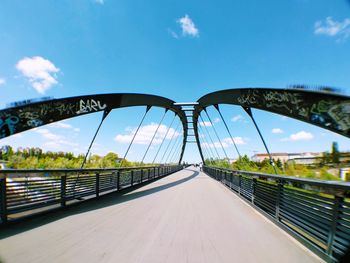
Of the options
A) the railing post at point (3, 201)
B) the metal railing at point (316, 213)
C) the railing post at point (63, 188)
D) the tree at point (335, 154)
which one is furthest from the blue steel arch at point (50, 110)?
the tree at point (335, 154)

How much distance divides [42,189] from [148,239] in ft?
9.30

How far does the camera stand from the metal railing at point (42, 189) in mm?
3670

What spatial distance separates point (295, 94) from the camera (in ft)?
18.1

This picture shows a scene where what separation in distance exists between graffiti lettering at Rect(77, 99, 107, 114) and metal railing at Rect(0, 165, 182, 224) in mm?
2767

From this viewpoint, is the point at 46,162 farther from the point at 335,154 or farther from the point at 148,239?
the point at 335,154

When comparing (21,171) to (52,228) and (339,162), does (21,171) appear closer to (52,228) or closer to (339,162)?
(52,228)

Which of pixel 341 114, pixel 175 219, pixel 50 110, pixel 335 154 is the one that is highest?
pixel 50 110

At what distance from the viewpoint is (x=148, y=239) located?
3096 mm

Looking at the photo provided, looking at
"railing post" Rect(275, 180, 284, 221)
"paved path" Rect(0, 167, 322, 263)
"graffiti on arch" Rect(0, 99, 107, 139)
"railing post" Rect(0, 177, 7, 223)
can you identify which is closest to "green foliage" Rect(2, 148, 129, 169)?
"graffiti on arch" Rect(0, 99, 107, 139)

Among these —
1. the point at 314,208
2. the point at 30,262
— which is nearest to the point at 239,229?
the point at 314,208

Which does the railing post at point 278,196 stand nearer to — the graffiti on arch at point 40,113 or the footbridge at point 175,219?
the footbridge at point 175,219

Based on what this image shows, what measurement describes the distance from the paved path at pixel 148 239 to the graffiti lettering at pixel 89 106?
4288 millimetres

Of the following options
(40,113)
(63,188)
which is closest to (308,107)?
(63,188)

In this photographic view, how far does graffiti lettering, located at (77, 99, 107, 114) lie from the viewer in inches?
307
